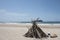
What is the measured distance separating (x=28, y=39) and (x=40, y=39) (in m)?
0.43

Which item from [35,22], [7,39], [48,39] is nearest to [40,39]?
[48,39]

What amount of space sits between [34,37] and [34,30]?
272 millimetres

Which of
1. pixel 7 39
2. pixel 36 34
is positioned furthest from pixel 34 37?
pixel 7 39

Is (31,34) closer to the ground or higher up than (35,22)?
closer to the ground

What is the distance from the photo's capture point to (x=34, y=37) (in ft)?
21.1

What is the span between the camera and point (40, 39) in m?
6.13

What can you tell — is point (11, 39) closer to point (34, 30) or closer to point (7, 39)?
point (7, 39)

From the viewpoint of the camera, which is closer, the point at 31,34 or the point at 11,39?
the point at 11,39

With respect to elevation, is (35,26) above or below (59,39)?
above

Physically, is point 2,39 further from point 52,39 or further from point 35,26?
point 52,39

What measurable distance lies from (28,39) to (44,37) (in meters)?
0.67

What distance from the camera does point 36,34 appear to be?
645 cm

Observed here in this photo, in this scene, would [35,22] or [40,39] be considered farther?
[35,22]

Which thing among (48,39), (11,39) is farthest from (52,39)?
(11,39)
